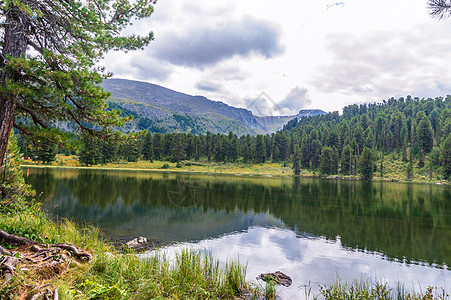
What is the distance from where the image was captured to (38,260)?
6523 mm

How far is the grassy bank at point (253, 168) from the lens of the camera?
114688mm

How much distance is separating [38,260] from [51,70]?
6.83 m

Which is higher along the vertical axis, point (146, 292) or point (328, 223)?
point (146, 292)

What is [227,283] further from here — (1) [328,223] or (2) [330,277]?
(1) [328,223]

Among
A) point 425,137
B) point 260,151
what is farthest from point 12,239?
point 425,137

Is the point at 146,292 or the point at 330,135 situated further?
the point at 330,135

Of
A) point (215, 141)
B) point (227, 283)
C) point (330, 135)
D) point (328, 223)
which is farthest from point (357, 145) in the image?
point (227, 283)

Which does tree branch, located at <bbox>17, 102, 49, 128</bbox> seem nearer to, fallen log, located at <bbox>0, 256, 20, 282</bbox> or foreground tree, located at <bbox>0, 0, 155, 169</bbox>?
foreground tree, located at <bbox>0, 0, 155, 169</bbox>

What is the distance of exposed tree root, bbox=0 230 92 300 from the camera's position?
5215mm

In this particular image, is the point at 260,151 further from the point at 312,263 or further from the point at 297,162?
the point at 312,263

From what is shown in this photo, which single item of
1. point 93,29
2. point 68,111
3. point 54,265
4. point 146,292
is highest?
point 93,29

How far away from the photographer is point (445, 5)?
9188 mm

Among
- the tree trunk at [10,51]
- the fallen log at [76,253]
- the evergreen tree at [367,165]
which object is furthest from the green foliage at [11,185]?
the evergreen tree at [367,165]

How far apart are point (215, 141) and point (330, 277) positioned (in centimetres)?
15066
